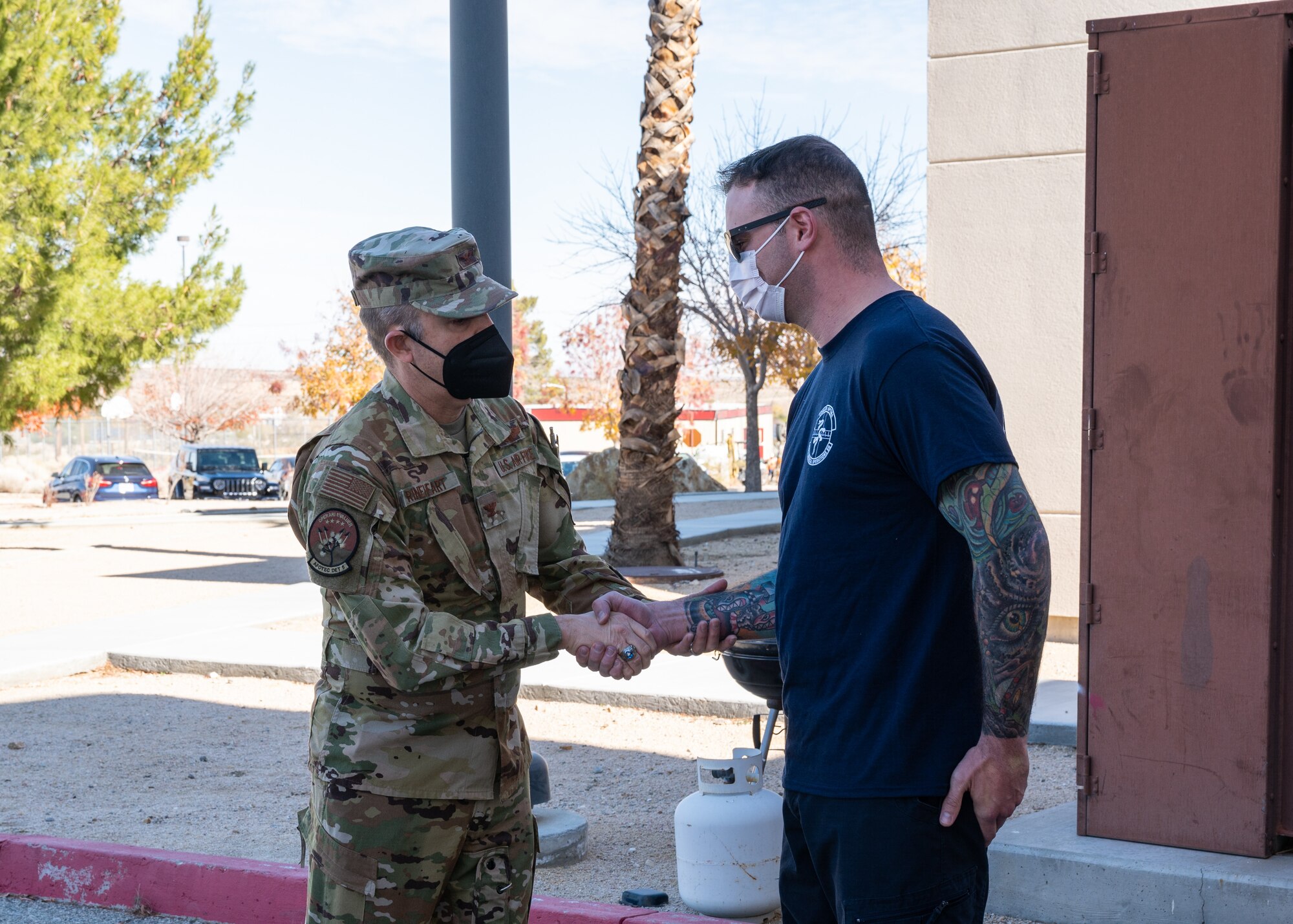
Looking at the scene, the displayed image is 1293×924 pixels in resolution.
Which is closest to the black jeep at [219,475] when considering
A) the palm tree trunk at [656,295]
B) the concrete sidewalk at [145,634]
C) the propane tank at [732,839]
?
the concrete sidewalk at [145,634]

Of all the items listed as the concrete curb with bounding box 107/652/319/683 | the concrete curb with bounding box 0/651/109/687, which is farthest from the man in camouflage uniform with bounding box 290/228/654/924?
the concrete curb with bounding box 0/651/109/687

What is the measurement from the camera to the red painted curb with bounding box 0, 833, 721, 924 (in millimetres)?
4801

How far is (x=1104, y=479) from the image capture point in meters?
4.41

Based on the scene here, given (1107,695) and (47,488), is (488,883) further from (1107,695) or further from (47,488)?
(47,488)

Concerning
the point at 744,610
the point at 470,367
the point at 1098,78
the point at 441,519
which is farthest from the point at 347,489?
the point at 1098,78

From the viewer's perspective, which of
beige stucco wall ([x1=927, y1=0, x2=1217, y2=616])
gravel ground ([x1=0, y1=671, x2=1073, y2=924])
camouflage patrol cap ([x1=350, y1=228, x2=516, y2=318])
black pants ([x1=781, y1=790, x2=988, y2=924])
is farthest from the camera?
beige stucco wall ([x1=927, y1=0, x2=1217, y2=616])

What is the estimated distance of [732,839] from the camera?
4.34 meters

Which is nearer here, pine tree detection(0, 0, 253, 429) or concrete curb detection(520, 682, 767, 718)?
concrete curb detection(520, 682, 767, 718)

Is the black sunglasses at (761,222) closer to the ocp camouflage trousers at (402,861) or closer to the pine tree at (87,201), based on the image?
the ocp camouflage trousers at (402,861)

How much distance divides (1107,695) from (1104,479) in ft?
2.43

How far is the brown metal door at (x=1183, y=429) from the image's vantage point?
4.13m

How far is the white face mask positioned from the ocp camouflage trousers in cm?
124

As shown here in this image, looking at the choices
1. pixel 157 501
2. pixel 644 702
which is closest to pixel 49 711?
pixel 644 702

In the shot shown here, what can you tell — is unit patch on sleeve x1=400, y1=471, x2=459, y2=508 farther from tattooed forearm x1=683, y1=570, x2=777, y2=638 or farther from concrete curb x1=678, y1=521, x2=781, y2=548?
concrete curb x1=678, y1=521, x2=781, y2=548
